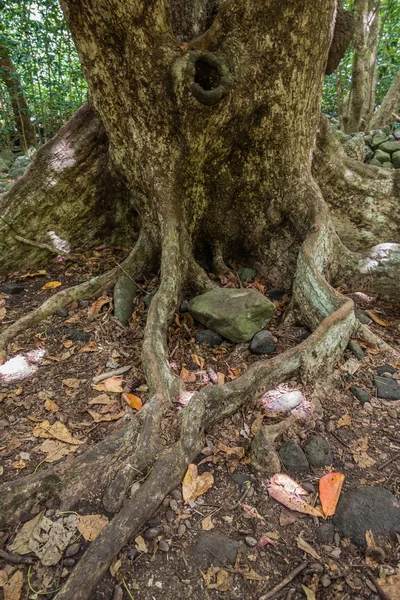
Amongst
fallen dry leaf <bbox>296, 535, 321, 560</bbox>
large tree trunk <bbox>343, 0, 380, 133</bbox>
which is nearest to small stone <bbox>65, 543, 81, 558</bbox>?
fallen dry leaf <bbox>296, 535, 321, 560</bbox>

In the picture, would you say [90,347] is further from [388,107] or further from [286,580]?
[388,107]

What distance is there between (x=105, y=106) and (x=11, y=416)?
2865 mm

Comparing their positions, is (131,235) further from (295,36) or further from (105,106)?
(295,36)

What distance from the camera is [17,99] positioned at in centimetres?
954

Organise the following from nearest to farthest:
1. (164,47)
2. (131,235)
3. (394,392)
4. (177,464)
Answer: (177,464) < (394,392) < (164,47) < (131,235)

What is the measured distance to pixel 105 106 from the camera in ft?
12.1

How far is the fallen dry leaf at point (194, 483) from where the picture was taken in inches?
88.9

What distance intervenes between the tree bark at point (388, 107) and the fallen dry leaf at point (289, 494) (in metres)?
10.0

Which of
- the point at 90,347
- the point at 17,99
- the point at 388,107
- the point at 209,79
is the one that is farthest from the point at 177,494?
the point at 388,107

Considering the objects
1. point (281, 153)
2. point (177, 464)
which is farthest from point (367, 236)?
point (177, 464)

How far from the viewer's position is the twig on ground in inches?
70.6

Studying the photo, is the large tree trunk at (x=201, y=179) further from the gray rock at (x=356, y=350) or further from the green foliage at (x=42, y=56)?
the green foliage at (x=42, y=56)

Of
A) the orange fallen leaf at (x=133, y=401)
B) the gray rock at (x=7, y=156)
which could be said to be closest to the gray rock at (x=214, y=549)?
the orange fallen leaf at (x=133, y=401)

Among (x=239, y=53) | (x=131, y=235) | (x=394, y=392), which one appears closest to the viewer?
(x=394, y=392)
